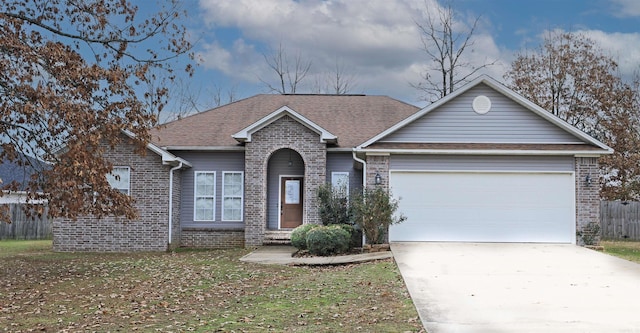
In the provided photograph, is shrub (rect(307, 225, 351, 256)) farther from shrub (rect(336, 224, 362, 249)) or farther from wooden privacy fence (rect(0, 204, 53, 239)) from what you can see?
wooden privacy fence (rect(0, 204, 53, 239))

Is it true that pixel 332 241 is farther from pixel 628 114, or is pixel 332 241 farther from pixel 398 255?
pixel 628 114

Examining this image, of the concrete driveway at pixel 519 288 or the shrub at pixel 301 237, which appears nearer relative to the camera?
the concrete driveway at pixel 519 288

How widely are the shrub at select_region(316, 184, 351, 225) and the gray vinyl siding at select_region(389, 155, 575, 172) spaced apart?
2551 millimetres

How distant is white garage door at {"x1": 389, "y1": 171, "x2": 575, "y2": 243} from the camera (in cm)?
1852

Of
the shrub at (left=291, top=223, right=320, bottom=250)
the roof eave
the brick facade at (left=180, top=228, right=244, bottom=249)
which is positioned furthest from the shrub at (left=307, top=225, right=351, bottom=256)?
the brick facade at (left=180, top=228, right=244, bottom=249)

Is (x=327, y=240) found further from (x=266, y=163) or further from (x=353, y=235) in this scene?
(x=266, y=163)

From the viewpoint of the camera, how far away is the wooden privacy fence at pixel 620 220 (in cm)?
2845

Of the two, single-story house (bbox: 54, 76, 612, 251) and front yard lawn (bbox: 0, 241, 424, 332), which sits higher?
single-story house (bbox: 54, 76, 612, 251)

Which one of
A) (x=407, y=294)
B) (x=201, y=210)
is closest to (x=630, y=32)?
(x=201, y=210)

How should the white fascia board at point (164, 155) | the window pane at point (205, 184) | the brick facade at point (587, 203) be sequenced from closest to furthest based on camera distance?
the brick facade at point (587, 203) → the white fascia board at point (164, 155) → the window pane at point (205, 184)

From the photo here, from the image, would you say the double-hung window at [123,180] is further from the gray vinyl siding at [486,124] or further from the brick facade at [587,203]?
the brick facade at [587,203]

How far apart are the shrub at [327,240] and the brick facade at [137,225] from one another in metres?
5.55

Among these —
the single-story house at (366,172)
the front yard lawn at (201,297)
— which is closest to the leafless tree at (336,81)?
the single-story house at (366,172)

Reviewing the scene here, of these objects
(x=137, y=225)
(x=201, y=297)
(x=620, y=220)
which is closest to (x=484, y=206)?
(x=201, y=297)
